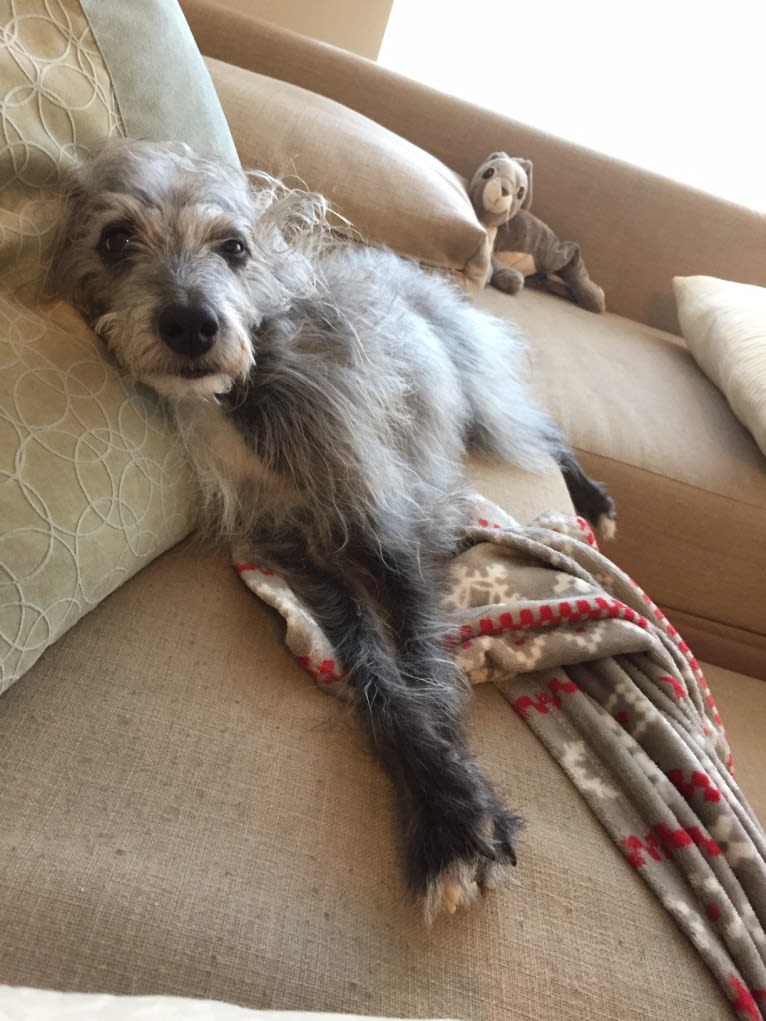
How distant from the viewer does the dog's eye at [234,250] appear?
1.17 meters

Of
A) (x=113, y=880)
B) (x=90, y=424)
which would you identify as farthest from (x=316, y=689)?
(x=90, y=424)

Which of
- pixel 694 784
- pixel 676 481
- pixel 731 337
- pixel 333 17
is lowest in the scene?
pixel 676 481

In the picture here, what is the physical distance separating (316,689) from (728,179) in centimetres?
305

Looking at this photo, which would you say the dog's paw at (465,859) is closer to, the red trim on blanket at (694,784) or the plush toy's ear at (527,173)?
the red trim on blanket at (694,784)

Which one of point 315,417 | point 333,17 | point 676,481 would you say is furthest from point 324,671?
point 333,17

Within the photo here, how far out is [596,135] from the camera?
3090mm

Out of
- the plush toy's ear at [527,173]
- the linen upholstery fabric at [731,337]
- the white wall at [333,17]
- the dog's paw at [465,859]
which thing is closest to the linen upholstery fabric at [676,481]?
the linen upholstery fabric at [731,337]

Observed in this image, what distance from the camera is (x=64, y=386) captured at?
919mm

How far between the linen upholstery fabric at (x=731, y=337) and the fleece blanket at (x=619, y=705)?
967 mm

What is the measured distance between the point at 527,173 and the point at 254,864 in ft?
7.48

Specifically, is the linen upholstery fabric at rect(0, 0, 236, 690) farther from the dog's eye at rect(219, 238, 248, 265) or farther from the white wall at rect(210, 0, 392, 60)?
the white wall at rect(210, 0, 392, 60)

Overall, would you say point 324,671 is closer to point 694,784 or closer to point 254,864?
point 254,864

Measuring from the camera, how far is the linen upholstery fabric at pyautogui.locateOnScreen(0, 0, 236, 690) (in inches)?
32.1

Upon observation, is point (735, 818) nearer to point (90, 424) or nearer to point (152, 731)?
point (152, 731)
